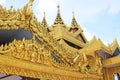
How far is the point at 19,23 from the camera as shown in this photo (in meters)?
3.90

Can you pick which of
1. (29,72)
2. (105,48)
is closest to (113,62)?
(105,48)

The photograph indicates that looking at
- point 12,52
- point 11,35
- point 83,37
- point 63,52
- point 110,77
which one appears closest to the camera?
point 12,52

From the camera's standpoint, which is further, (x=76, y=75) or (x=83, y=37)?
(x=83, y=37)

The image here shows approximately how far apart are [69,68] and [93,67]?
94 centimetres

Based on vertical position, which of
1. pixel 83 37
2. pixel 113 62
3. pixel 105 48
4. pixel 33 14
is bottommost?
pixel 113 62

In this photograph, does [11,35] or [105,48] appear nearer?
[11,35]

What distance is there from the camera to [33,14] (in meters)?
4.10

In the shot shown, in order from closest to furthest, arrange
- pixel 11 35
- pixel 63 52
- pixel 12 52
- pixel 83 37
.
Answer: pixel 12 52 < pixel 11 35 < pixel 63 52 < pixel 83 37

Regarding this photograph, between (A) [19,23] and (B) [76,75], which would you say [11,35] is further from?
(B) [76,75]

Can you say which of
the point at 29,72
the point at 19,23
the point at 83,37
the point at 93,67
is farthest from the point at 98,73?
the point at 83,37

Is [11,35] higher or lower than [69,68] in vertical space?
higher

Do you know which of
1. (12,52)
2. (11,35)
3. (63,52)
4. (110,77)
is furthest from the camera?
(110,77)

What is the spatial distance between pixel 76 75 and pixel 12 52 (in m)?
1.67

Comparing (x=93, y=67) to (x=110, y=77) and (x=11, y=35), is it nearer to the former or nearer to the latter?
(x=110, y=77)
